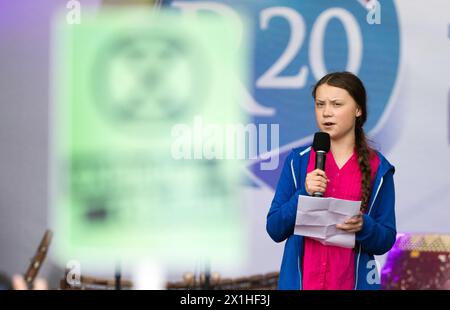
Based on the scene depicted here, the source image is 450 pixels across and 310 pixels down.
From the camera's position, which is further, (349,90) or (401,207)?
(401,207)

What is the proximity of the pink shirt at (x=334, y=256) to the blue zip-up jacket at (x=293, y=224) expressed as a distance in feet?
0.07

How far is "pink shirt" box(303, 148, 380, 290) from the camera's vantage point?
272 centimetres

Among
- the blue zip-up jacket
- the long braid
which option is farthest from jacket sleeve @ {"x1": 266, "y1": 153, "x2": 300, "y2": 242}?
the long braid

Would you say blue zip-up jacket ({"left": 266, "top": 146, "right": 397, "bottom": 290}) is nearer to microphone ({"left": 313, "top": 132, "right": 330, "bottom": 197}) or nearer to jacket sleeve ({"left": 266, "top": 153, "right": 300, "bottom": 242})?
jacket sleeve ({"left": 266, "top": 153, "right": 300, "bottom": 242})

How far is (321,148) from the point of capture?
273cm

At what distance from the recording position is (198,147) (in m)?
4.29

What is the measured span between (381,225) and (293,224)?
302 mm

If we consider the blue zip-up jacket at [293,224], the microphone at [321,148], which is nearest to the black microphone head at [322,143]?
the microphone at [321,148]

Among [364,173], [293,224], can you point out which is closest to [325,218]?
[293,224]

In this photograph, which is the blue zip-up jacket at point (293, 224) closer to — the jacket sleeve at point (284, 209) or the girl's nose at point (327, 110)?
the jacket sleeve at point (284, 209)

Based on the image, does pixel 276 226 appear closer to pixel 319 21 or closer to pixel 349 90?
pixel 349 90
